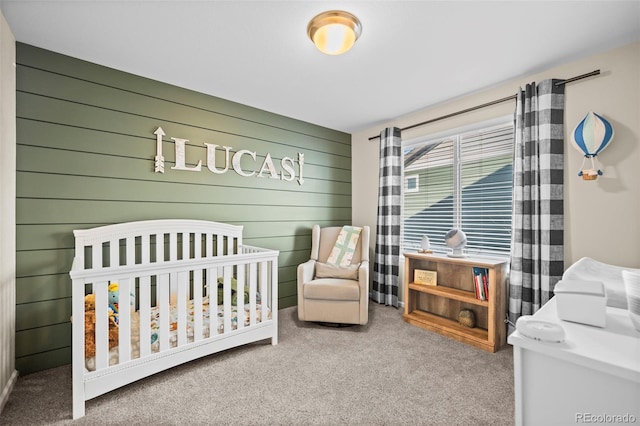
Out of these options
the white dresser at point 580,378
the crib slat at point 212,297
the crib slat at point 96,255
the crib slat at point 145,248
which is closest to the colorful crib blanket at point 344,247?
the crib slat at point 212,297

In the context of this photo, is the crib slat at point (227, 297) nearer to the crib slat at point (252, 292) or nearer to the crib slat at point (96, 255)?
the crib slat at point (252, 292)

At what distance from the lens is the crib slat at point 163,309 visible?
1.87 m

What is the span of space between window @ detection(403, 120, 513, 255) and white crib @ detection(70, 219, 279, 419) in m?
1.93

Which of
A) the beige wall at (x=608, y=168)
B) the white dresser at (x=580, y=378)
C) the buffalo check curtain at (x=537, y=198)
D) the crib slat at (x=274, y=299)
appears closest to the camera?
the white dresser at (x=580, y=378)

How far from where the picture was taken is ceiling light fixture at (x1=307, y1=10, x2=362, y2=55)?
1.68 m

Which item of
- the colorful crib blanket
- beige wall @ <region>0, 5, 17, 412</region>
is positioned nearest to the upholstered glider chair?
the colorful crib blanket

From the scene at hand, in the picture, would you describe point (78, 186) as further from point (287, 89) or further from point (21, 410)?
point (287, 89)

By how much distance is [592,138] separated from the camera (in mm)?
2000

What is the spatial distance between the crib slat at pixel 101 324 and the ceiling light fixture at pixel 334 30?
6.36 ft

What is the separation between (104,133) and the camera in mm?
2258

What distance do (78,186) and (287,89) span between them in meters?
1.86

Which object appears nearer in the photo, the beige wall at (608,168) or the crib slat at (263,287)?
the beige wall at (608,168)

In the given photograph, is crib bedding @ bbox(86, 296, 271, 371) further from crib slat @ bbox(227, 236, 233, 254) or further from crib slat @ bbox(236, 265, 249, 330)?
crib slat @ bbox(227, 236, 233, 254)

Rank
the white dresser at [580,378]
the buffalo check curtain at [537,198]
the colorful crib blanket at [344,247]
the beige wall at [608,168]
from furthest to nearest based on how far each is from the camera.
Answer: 1. the colorful crib blanket at [344,247]
2. the buffalo check curtain at [537,198]
3. the beige wall at [608,168]
4. the white dresser at [580,378]
